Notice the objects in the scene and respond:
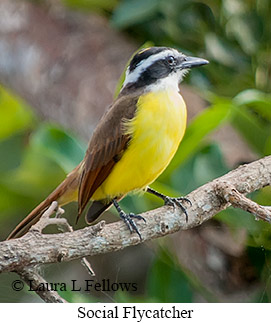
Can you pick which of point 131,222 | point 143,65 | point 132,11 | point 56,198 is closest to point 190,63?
point 143,65

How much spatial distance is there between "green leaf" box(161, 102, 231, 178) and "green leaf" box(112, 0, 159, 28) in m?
1.05

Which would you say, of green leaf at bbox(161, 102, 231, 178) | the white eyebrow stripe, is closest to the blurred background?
green leaf at bbox(161, 102, 231, 178)

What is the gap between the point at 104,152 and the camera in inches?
98.9

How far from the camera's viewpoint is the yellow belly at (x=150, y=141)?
2.42m

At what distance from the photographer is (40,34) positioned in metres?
4.23

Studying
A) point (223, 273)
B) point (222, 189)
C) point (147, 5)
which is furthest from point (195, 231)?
point (147, 5)

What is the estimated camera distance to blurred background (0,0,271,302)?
2963mm

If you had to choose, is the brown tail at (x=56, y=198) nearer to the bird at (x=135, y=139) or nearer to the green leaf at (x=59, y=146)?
the bird at (x=135, y=139)

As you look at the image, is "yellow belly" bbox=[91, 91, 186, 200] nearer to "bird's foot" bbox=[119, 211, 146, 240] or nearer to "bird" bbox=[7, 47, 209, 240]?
"bird" bbox=[7, 47, 209, 240]

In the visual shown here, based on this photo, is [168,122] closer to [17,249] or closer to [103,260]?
[103,260]

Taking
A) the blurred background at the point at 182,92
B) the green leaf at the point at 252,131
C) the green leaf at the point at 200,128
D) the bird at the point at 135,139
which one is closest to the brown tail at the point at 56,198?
the bird at the point at 135,139

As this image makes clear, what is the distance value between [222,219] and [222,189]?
0.79m

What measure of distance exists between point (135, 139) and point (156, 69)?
0.30 meters
